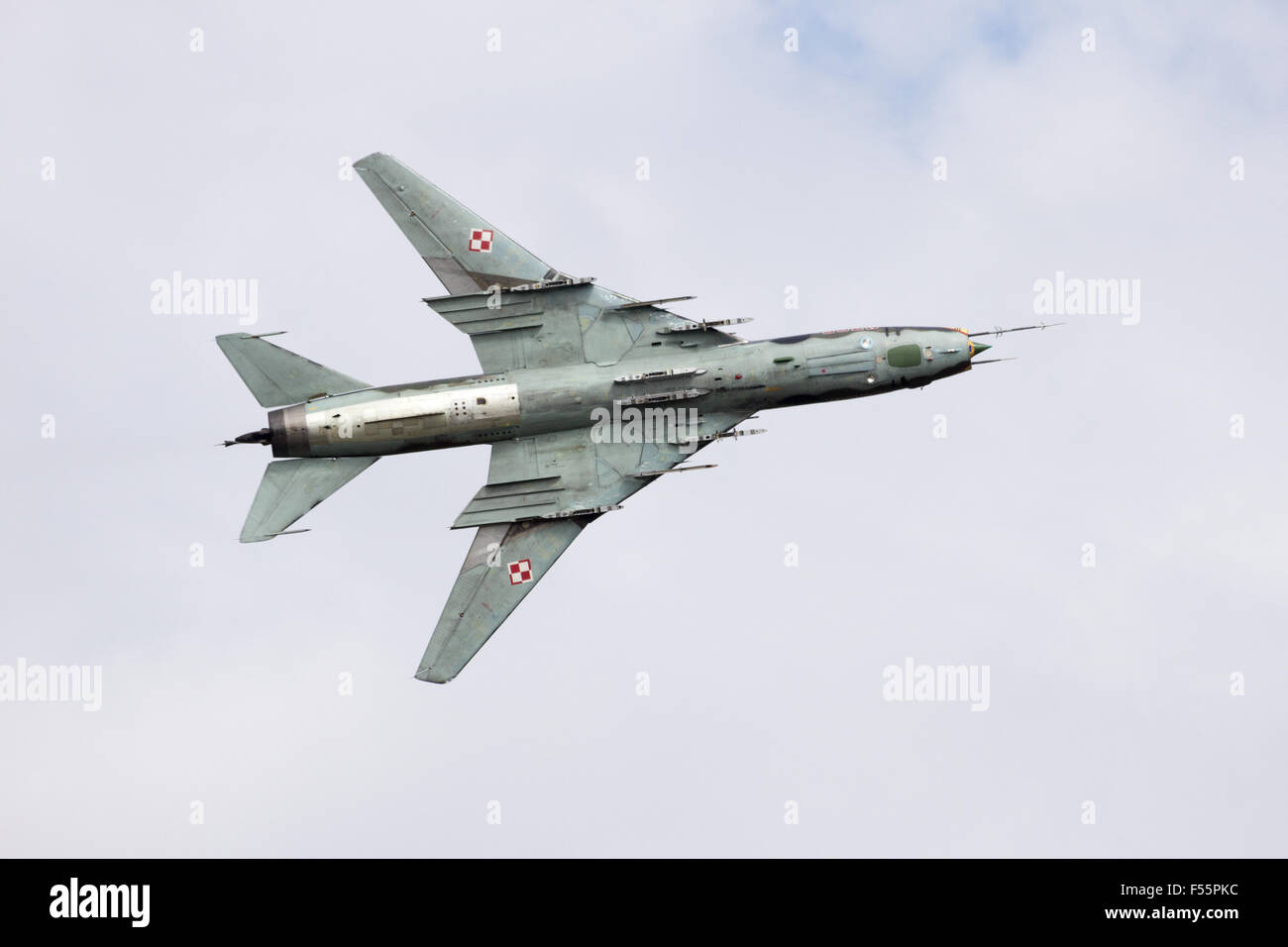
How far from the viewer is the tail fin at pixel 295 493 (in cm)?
5366

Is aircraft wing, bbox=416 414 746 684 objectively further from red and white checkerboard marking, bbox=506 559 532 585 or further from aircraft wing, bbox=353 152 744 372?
aircraft wing, bbox=353 152 744 372

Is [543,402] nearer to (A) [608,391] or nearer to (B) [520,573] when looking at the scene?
(A) [608,391]

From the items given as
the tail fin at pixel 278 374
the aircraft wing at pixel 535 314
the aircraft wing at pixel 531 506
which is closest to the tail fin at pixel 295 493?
the tail fin at pixel 278 374

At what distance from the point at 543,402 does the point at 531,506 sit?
9.54ft

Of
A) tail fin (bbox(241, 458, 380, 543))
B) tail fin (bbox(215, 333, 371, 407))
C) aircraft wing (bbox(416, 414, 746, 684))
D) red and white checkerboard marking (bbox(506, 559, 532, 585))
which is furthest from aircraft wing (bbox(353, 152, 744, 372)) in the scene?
red and white checkerboard marking (bbox(506, 559, 532, 585))

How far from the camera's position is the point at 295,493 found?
53719mm

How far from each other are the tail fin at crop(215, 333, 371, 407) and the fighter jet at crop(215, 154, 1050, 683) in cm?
4

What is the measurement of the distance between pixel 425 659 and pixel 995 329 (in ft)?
59.6

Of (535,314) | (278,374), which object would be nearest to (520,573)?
(535,314)

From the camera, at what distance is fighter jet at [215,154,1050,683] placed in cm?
5353

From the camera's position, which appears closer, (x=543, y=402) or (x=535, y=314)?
(x=543, y=402)

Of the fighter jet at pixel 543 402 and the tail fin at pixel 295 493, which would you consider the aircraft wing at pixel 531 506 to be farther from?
the tail fin at pixel 295 493

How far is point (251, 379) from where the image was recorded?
5403cm

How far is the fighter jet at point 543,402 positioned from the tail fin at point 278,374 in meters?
0.04
